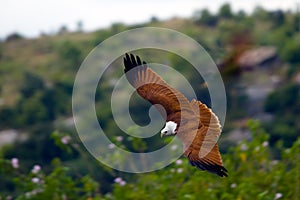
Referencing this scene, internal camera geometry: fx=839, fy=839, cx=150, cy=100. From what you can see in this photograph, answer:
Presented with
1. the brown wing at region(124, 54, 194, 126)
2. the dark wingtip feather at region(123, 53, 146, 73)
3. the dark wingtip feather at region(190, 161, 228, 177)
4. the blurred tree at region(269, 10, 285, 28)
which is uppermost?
the blurred tree at region(269, 10, 285, 28)

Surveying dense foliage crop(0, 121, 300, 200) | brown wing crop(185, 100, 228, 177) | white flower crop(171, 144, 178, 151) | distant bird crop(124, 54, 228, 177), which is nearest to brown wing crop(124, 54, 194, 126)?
distant bird crop(124, 54, 228, 177)

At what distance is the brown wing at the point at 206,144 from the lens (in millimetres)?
6547

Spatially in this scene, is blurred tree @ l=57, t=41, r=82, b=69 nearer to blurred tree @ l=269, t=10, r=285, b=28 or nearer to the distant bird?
blurred tree @ l=269, t=10, r=285, b=28

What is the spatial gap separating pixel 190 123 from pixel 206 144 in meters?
0.28

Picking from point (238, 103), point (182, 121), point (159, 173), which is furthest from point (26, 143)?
point (182, 121)

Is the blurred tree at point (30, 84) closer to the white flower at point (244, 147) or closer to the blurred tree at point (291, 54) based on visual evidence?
the blurred tree at point (291, 54)

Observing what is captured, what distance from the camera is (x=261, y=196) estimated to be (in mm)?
7867

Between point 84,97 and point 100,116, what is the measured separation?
5158mm

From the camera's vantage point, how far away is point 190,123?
6512 millimetres

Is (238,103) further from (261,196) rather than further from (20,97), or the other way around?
(261,196)

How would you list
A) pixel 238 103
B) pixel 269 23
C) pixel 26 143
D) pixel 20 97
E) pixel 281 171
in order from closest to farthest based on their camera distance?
1. pixel 281 171
2. pixel 26 143
3. pixel 238 103
4. pixel 20 97
5. pixel 269 23

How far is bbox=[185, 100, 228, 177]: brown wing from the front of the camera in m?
6.55

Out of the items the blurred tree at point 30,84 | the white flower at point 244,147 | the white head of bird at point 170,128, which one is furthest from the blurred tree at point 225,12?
the white head of bird at point 170,128

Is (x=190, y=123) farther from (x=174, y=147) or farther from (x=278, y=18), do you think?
(x=278, y=18)
